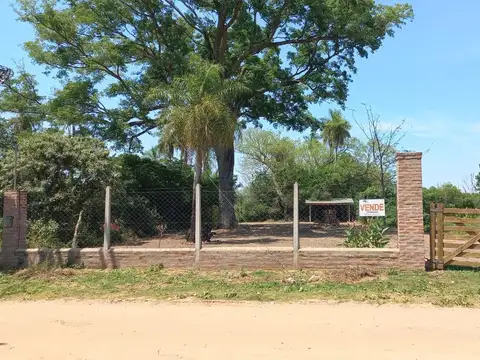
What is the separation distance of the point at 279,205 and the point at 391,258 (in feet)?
52.9

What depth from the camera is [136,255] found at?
11.5m

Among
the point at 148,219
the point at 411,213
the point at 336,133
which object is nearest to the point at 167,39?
the point at 148,219

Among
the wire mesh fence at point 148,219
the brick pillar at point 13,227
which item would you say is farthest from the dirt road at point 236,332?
the wire mesh fence at point 148,219

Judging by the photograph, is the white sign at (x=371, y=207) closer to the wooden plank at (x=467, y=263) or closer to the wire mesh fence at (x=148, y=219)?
the wooden plank at (x=467, y=263)

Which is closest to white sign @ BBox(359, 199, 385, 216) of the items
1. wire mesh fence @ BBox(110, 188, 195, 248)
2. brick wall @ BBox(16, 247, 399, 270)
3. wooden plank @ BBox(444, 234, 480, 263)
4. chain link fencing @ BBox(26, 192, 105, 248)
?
brick wall @ BBox(16, 247, 399, 270)

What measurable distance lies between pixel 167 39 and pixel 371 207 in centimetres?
1600

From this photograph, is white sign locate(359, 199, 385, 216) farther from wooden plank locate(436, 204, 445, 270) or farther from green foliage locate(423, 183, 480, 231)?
green foliage locate(423, 183, 480, 231)

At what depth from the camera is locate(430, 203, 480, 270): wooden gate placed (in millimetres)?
10219

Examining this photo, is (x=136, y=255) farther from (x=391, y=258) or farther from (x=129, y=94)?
(x=129, y=94)

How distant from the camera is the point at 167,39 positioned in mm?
23422

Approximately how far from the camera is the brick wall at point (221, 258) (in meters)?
10.5

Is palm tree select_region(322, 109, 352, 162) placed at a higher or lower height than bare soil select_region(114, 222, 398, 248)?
higher

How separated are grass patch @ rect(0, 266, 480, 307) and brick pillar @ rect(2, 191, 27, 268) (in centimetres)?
88

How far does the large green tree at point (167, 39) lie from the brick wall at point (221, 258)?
10.1 m
